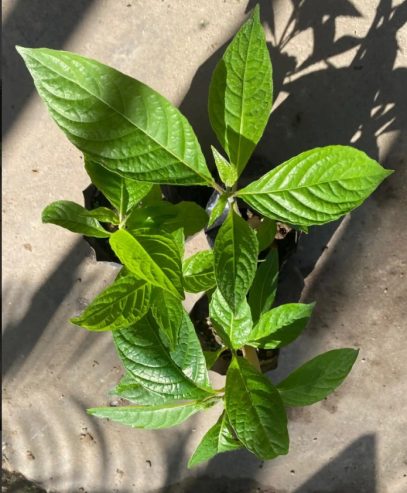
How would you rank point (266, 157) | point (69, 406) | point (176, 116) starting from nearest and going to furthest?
point (176, 116) → point (266, 157) → point (69, 406)

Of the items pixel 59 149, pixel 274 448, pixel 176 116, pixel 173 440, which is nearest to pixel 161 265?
pixel 176 116

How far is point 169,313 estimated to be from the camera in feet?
3.72

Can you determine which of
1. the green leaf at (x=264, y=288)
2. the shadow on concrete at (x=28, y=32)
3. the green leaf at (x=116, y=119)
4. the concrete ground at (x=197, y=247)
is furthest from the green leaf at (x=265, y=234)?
the shadow on concrete at (x=28, y=32)

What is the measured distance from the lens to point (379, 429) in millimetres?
2104

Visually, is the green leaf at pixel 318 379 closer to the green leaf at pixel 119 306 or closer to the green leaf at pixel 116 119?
the green leaf at pixel 119 306

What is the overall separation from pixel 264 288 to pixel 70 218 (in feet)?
1.87

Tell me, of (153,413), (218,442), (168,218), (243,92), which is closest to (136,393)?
(153,413)

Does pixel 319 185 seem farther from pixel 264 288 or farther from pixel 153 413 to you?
pixel 153 413

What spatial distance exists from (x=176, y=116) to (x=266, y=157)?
100 cm

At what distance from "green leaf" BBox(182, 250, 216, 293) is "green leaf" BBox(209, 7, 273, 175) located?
250 mm

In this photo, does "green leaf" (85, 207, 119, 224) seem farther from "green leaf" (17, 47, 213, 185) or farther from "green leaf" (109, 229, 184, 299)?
"green leaf" (17, 47, 213, 185)

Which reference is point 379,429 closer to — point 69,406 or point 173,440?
point 173,440

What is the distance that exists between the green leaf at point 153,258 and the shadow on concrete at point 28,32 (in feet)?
4.15

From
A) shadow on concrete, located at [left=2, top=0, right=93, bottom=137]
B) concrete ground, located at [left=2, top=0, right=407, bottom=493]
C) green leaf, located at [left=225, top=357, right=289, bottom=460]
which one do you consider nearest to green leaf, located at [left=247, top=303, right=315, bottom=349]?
green leaf, located at [left=225, top=357, right=289, bottom=460]
